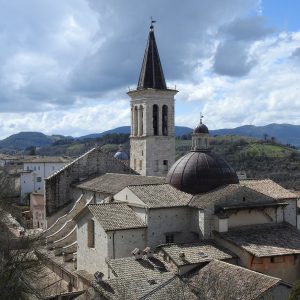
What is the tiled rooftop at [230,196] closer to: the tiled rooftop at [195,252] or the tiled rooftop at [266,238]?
the tiled rooftop at [266,238]

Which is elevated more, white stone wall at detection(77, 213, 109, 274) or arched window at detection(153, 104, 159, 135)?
arched window at detection(153, 104, 159, 135)

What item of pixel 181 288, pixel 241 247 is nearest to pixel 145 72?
pixel 241 247

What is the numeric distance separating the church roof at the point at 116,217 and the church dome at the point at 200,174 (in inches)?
126

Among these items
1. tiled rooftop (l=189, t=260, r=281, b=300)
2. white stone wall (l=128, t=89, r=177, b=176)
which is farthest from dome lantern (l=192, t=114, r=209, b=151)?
white stone wall (l=128, t=89, r=177, b=176)

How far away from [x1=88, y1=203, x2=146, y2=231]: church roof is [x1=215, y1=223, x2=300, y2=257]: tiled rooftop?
4.33 meters

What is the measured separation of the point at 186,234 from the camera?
2795cm

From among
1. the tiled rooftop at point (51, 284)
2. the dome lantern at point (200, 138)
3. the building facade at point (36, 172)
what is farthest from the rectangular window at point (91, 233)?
the building facade at point (36, 172)

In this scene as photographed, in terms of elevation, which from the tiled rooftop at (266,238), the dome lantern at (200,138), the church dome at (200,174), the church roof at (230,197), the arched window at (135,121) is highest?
the arched window at (135,121)

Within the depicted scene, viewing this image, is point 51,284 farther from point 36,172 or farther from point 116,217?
point 36,172

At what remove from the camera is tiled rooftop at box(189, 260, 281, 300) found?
64.9ft

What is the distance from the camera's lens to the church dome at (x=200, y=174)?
93.5 feet

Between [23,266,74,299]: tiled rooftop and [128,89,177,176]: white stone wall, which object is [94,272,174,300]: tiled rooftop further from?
[128,89,177,176]: white stone wall

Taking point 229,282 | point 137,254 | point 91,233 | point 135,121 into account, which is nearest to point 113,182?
point 91,233

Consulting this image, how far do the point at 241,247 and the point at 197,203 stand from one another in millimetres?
3603
